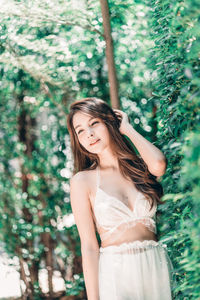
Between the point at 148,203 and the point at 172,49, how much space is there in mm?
901

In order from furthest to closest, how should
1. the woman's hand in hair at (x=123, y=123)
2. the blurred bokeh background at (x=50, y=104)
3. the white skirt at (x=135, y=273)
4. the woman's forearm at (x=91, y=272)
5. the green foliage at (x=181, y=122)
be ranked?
the blurred bokeh background at (x=50, y=104), the woman's hand in hair at (x=123, y=123), the woman's forearm at (x=91, y=272), the white skirt at (x=135, y=273), the green foliage at (x=181, y=122)

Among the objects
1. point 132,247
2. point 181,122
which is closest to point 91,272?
point 132,247

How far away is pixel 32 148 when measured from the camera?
165 inches

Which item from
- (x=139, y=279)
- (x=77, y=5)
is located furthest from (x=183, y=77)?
(x=77, y=5)

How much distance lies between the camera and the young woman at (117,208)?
2129mm

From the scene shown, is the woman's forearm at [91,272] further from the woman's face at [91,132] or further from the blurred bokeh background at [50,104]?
the blurred bokeh background at [50,104]

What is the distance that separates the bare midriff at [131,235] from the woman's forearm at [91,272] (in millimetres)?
129

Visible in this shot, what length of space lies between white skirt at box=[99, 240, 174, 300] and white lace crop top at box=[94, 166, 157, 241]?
0.10 metres

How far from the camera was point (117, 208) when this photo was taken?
2178 mm

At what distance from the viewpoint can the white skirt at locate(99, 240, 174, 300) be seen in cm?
210

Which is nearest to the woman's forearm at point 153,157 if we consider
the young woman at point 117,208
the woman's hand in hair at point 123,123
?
the young woman at point 117,208

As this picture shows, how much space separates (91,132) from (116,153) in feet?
0.83

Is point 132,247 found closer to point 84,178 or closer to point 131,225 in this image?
point 131,225

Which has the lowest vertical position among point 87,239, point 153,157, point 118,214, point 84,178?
point 87,239
